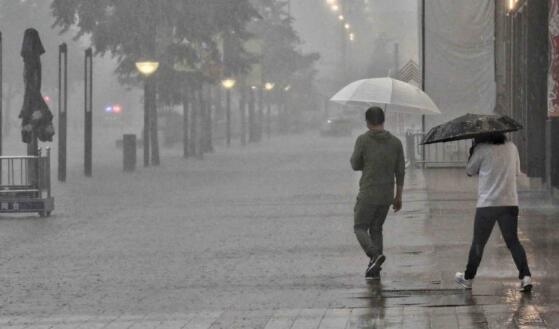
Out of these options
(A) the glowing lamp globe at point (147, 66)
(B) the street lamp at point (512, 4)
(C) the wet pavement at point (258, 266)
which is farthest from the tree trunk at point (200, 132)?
(C) the wet pavement at point (258, 266)

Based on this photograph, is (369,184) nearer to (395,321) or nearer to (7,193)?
(395,321)

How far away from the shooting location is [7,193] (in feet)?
75.6

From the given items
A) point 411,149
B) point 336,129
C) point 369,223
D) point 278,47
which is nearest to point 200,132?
point 411,149

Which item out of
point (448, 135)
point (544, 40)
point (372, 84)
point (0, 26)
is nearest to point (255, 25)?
point (0, 26)

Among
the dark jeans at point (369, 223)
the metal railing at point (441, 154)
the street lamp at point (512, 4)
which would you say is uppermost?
the street lamp at point (512, 4)

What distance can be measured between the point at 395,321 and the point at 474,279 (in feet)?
8.52

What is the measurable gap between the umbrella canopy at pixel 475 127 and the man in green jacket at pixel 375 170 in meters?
1.07

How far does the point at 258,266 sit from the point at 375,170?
6.30ft

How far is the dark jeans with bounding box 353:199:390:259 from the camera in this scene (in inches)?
520

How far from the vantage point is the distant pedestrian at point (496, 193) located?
A: 1188 centimetres

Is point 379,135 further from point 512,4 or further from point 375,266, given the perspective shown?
point 512,4

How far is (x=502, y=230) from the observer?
11.9m

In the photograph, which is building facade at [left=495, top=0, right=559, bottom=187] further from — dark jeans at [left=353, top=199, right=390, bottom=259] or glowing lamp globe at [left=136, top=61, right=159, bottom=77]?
glowing lamp globe at [left=136, top=61, right=159, bottom=77]

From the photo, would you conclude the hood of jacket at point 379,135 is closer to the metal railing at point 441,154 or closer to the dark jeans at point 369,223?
the dark jeans at point 369,223
